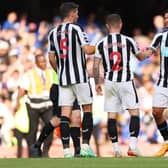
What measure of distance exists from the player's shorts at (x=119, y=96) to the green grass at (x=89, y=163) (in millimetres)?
1354

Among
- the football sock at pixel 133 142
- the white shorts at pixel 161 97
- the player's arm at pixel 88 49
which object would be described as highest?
the player's arm at pixel 88 49

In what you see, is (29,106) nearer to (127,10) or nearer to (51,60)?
(51,60)

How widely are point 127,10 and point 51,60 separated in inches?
365

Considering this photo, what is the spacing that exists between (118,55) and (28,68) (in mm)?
6484

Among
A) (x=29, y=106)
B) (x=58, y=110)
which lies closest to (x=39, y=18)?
(x=29, y=106)

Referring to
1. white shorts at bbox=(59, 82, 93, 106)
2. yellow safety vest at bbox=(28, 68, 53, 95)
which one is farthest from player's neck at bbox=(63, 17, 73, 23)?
yellow safety vest at bbox=(28, 68, 53, 95)

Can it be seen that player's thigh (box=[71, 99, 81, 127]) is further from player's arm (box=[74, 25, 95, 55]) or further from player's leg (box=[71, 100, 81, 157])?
player's arm (box=[74, 25, 95, 55])

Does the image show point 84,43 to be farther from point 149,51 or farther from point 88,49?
point 149,51

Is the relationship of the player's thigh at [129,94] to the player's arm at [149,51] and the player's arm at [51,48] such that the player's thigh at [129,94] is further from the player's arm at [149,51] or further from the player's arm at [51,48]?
the player's arm at [51,48]

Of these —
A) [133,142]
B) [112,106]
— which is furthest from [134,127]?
[112,106]

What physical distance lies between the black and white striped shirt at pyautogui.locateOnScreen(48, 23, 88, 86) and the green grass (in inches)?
55.7

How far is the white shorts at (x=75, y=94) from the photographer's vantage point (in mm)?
11953

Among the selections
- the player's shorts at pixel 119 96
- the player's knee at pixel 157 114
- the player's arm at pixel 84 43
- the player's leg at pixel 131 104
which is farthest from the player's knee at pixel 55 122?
the player's arm at pixel 84 43

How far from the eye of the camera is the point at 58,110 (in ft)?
43.1
